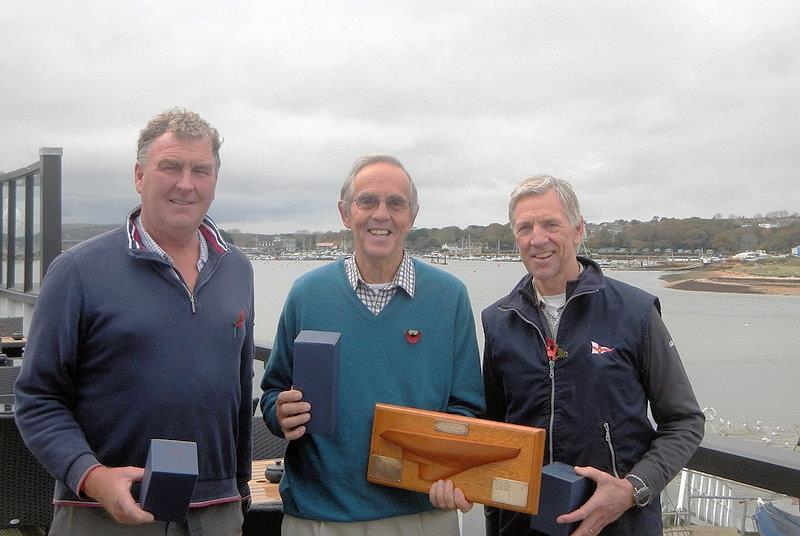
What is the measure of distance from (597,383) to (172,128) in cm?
146

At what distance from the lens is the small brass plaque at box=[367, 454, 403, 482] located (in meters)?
2.18

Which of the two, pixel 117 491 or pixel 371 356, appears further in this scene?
pixel 371 356

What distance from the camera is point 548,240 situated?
2363 mm

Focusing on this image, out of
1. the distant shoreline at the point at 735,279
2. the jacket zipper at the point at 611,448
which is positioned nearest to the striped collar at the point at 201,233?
the jacket zipper at the point at 611,448

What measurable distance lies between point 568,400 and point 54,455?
144cm

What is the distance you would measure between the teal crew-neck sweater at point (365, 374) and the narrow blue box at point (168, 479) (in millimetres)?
549

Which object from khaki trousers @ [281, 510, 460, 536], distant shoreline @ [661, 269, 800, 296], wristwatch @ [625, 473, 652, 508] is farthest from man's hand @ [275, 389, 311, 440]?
distant shoreline @ [661, 269, 800, 296]

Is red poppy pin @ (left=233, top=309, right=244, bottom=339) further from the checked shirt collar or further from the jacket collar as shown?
the jacket collar

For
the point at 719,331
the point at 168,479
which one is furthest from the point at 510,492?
the point at 719,331

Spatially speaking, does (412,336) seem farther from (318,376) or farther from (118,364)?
(118,364)

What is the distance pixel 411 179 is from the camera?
95.8 inches

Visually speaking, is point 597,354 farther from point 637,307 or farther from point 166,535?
point 166,535

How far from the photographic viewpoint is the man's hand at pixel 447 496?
2.11 metres

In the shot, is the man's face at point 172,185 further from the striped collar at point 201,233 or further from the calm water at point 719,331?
the calm water at point 719,331
